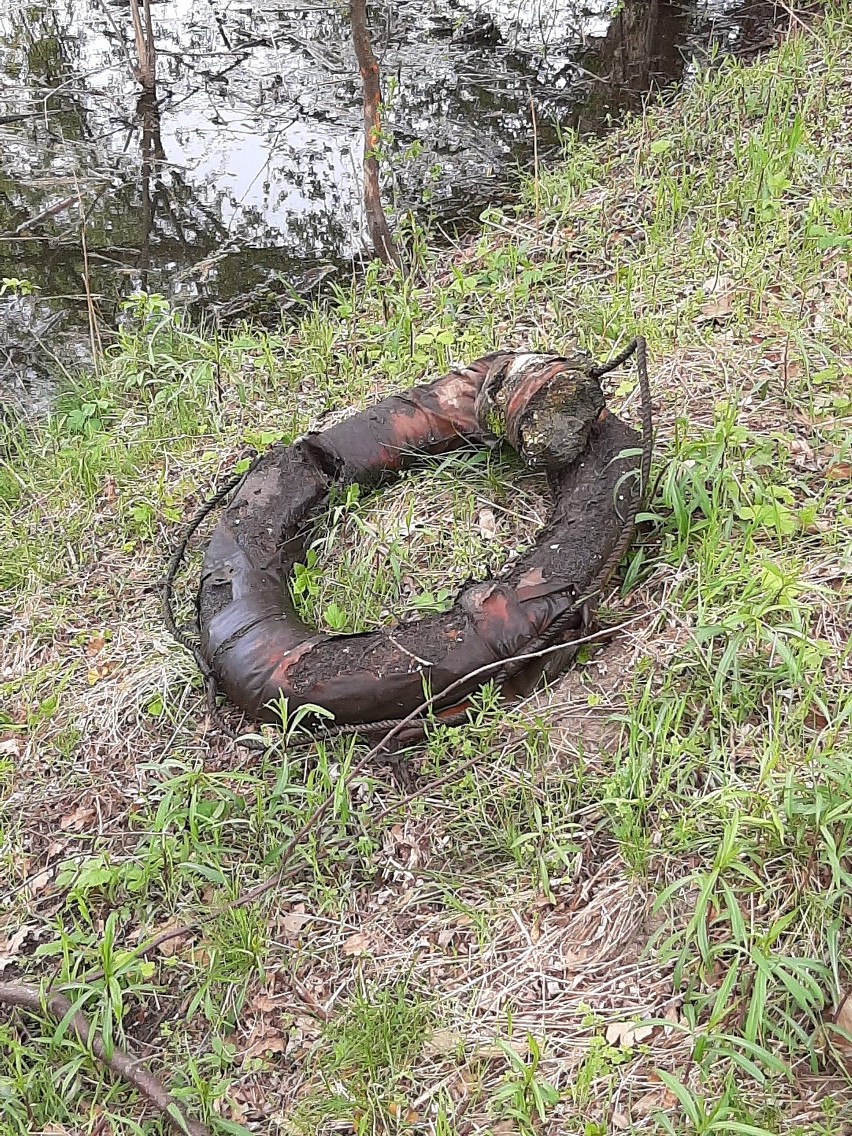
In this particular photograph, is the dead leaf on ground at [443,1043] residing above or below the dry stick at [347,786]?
below

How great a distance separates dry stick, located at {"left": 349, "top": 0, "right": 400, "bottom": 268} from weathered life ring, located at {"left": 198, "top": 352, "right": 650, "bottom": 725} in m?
2.04

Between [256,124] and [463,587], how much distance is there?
18.8ft

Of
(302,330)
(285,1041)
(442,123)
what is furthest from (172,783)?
(442,123)

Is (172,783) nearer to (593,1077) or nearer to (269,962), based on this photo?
(269,962)

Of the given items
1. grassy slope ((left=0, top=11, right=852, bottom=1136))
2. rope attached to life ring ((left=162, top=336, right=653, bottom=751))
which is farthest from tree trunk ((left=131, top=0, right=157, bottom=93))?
rope attached to life ring ((left=162, top=336, right=653, bottom=751))

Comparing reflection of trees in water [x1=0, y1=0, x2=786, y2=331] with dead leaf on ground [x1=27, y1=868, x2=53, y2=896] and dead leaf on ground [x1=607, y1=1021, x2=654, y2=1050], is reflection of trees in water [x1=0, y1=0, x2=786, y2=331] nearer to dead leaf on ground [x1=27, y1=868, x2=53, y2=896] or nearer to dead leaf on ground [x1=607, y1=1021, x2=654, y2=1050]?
dead leaf on ground [x1=27, y1=868, x2=53, y2=896]

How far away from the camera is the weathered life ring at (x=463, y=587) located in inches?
101

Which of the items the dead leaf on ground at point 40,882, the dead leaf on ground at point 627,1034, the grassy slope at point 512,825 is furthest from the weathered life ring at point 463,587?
the dead leaf on ground at point 627,1034

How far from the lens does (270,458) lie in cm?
323

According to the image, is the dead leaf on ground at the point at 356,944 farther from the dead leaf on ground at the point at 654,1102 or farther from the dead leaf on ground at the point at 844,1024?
the dead leaf on ground at the point at 844,1024

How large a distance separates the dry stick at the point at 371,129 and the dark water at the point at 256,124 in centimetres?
29

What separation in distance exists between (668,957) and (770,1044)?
0.25 meters

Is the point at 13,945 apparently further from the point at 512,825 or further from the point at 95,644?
the point at 512,825

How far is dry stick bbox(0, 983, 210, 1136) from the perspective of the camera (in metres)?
2.00
